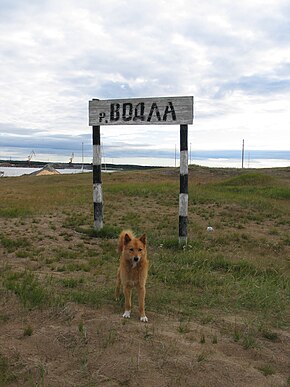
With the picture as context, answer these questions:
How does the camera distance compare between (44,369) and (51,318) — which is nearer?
(44,369)

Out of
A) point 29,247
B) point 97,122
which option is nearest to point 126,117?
point 97,122

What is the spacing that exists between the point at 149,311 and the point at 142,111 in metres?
5.74

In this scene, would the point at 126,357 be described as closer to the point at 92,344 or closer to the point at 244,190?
the point at 92,344

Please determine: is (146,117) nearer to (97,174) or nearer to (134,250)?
(97,174)

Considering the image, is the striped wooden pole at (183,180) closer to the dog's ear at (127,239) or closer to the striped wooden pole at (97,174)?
the striped wooden pole at (97,174)

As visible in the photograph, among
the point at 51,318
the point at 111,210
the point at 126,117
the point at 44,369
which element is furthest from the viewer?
the point at 111,210

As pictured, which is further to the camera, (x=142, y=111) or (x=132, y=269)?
(x=142, y=111)

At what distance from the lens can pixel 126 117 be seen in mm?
9898

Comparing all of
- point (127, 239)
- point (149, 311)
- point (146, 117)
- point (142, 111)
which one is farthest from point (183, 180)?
point (149, 311)

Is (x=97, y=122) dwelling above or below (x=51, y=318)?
above

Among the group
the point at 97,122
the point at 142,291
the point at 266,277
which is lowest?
the point at 266,277

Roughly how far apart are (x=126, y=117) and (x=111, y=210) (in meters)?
5.18

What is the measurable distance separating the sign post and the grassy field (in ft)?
2.82

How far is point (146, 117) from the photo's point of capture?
9.64 m
